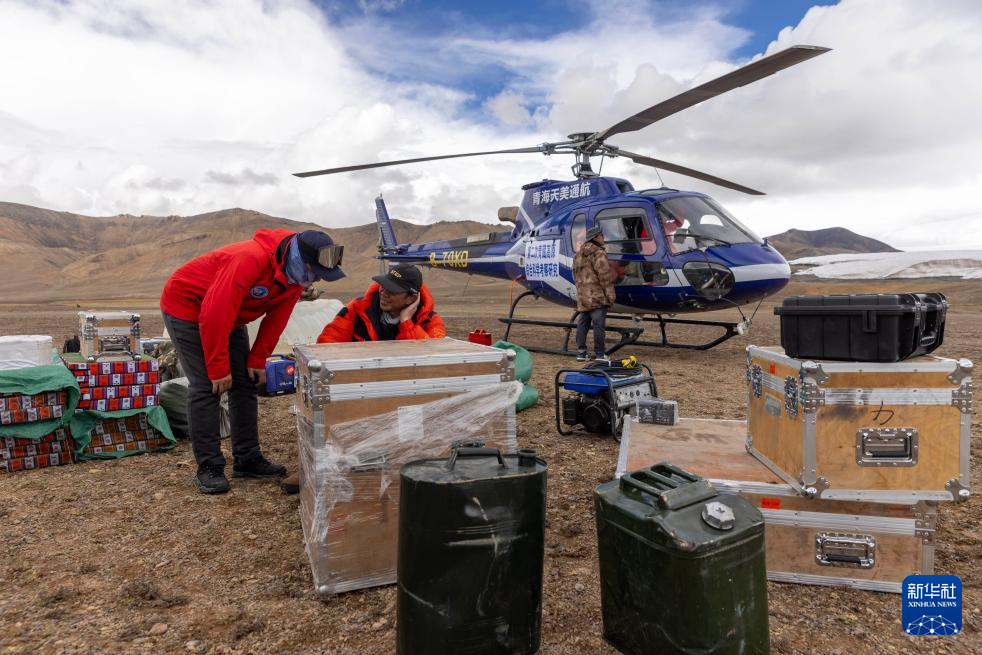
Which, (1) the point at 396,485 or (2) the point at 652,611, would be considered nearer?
(2) the point at 652,611

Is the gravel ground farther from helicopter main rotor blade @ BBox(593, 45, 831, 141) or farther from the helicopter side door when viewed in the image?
the helicopter side door

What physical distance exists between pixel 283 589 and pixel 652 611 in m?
1.59

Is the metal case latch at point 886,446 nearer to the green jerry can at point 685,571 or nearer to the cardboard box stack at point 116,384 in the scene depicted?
the green jerry can at point 685,571

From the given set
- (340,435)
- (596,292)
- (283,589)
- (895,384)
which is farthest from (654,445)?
(596,292)

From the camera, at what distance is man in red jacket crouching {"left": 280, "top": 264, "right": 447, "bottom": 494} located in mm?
3662

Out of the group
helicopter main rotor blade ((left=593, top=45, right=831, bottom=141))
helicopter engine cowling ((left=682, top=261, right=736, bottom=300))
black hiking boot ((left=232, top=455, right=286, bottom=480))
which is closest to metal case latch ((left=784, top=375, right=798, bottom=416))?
black hiking boot ((left=232, top=455, right=286, bottom=480))

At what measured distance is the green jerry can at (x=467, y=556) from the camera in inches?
74.9

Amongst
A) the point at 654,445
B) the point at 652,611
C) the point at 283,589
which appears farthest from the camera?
the point at 654,445

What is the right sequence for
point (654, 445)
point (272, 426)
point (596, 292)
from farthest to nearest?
1. point (596, 292)
2. point (272, 426)
3. point (654, 445)

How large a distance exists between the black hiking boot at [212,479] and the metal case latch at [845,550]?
10.5ft

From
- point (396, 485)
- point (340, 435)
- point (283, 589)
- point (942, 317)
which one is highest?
point (942, 317)

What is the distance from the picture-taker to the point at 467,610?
6.36ft

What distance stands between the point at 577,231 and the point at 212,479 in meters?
6.31

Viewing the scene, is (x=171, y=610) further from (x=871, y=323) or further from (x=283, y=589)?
(x=871, y=323)
